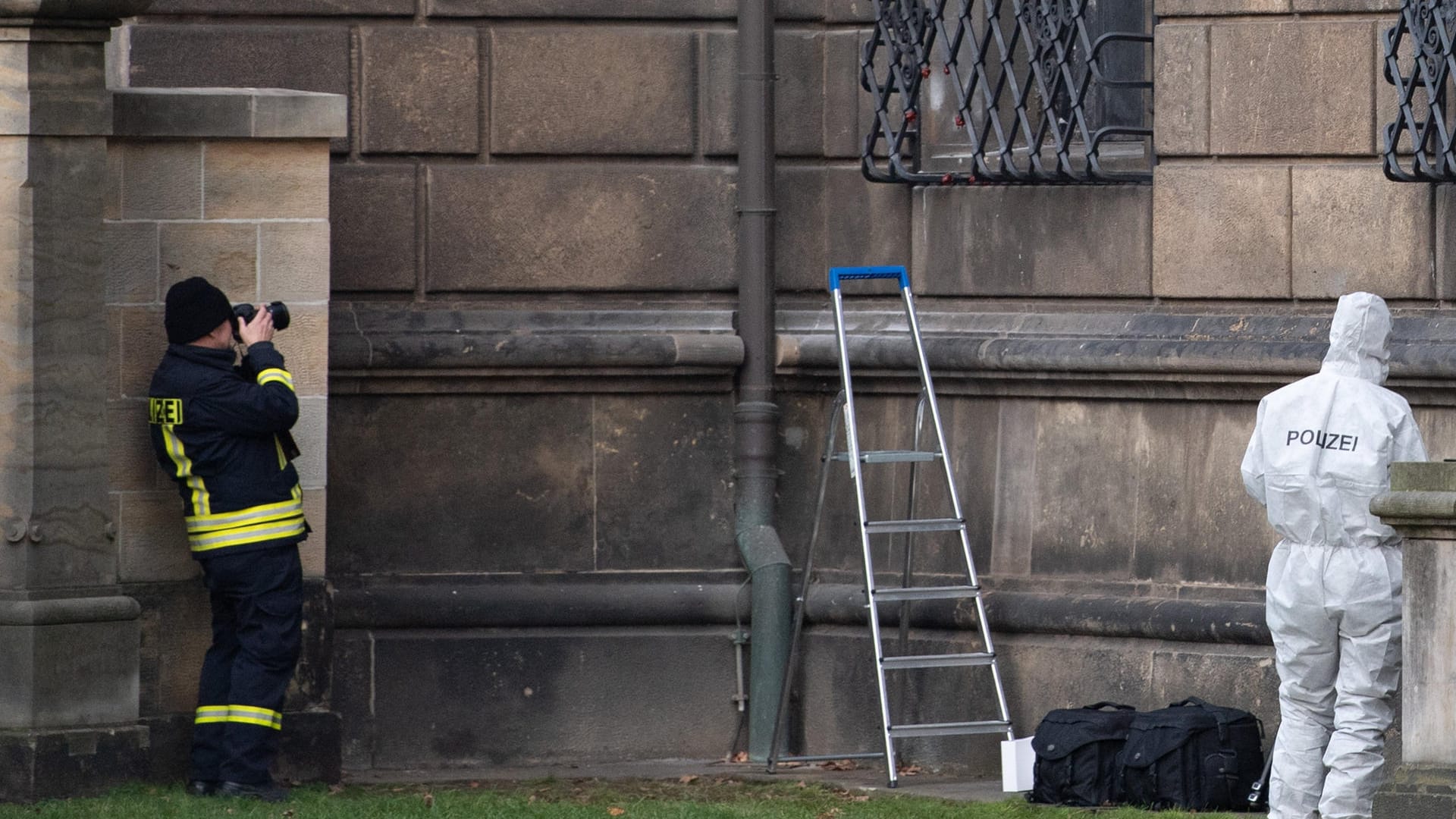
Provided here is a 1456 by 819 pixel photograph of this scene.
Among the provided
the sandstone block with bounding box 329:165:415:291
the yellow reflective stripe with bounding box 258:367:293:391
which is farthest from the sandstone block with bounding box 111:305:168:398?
the sandstone block with bounding box 329:165:415:291

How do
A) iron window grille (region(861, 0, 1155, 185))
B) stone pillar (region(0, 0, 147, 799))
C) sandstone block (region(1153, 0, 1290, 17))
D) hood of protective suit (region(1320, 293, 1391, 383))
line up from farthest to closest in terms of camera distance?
1. iron window grille (region(861, 0, 1155, 185))
2. sandstone block (region(1153, 0, 1290, 17))
3. stone pillar (region(0, 0, 147, 799))
4. hood of protective suit (region(1320, 293, 1391, 383))

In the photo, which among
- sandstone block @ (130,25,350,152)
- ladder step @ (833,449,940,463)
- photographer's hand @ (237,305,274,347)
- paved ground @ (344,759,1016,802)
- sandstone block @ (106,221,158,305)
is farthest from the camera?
sandstone block @ (130,25,350,152)

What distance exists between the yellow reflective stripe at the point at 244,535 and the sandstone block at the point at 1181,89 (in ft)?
10.9

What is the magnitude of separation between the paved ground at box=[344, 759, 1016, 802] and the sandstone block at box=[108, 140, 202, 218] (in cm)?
216

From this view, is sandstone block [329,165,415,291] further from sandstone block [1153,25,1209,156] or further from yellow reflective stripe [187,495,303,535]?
sandstone block [1153,25,1209,156]

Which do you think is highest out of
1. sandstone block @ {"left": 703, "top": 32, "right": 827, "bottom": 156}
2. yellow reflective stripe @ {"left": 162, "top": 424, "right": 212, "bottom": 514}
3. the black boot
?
sandstone block @ {"left": 703, "top": 32, "right": 827, "bottom": 156}

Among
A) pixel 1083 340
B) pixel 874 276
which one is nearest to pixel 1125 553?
pixel 1083 340

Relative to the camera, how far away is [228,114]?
28.5 feet

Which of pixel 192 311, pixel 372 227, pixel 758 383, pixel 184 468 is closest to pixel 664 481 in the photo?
pixel 758 383

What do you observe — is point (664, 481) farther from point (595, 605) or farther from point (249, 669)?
point (249, 669)

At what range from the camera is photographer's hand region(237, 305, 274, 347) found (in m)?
8.49

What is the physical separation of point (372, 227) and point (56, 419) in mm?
1875

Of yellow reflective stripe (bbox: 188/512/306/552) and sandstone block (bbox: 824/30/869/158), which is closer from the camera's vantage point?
yellow reflective stripe (bbox: 188/512/306/552)

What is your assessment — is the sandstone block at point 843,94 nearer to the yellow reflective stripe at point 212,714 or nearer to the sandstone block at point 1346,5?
the sandstone block at point 1346,5
